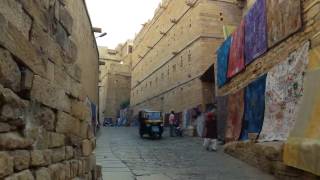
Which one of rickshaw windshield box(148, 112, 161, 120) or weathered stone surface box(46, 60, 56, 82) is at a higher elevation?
rickshaw windshield box(148, 112, 161, 120)

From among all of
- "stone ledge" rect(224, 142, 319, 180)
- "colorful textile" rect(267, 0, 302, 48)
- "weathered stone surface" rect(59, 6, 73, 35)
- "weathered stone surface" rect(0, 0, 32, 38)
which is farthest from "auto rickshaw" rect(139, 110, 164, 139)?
"weathered stone surface" rect(0, 0, 32, 38)

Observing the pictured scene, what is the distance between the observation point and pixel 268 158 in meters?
9.94

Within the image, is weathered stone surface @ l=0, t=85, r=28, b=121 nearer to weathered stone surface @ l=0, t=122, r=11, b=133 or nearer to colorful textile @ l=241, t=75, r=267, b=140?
weathered stone surface @ l=0, t=122, r=11, b=133

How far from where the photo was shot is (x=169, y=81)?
115 ft

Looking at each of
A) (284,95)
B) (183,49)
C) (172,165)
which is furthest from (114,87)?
(284,95)

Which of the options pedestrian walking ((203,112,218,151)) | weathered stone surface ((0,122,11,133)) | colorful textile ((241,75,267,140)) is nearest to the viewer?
weathered stone surface ((0,122,11,133))

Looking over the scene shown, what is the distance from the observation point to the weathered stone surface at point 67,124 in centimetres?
477

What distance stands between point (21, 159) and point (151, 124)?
58.0 ft

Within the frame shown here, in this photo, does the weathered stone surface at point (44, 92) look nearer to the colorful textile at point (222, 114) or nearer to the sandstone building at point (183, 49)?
the colorful textile at point (222, 114)

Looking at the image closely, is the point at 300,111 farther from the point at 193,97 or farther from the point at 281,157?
the point at 193,97

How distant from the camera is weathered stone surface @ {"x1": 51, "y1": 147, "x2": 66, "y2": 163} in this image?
448 cm

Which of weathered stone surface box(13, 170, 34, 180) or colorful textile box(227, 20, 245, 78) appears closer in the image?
weathered stone surface box(13, 170, 34, 180)

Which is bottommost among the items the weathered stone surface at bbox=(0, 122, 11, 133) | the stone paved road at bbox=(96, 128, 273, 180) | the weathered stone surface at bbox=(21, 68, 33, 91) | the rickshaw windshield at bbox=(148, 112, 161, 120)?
the stone paved road at bbox=(96, 128, 273, 180)

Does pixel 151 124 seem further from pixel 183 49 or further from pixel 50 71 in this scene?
pixel 50 71
